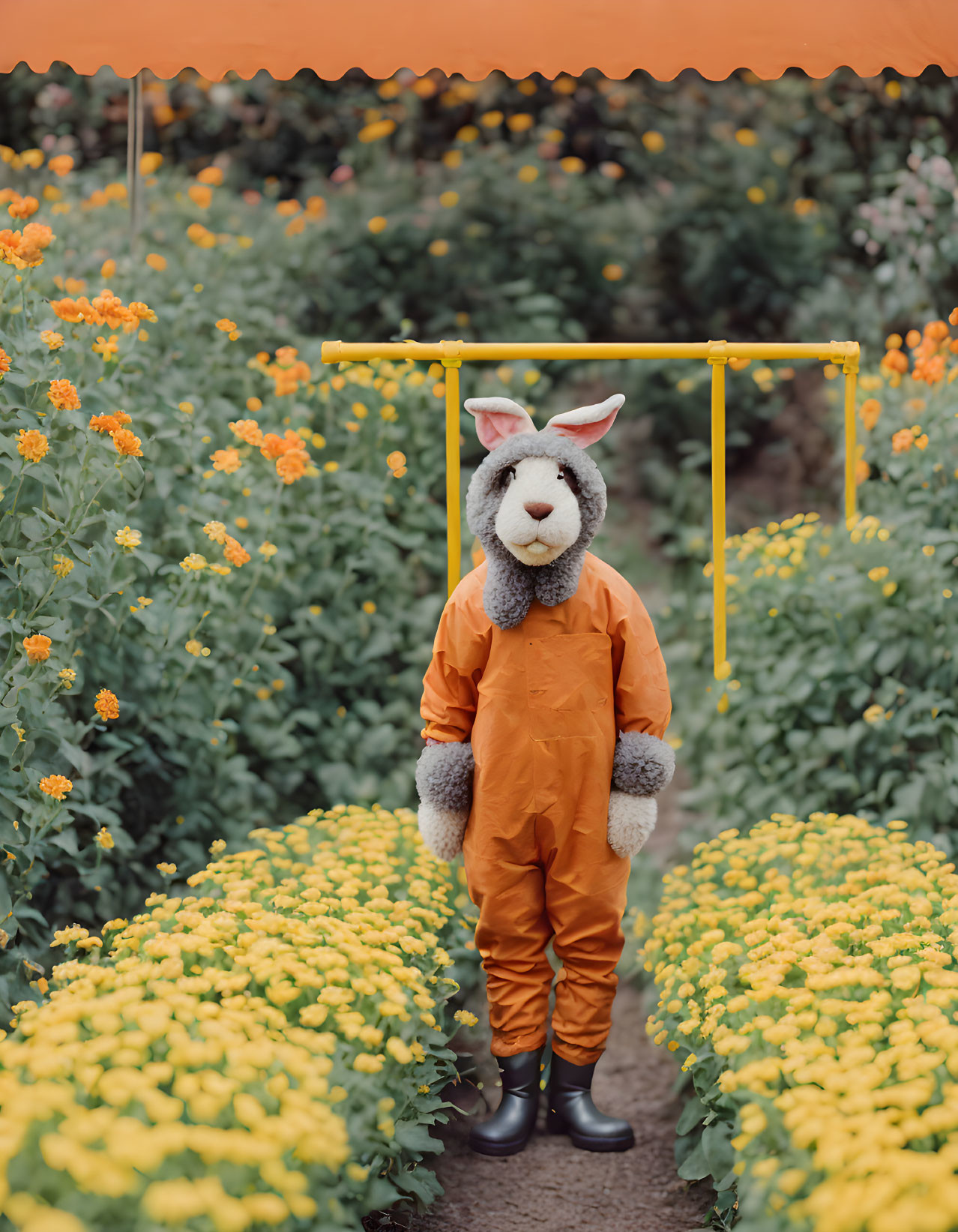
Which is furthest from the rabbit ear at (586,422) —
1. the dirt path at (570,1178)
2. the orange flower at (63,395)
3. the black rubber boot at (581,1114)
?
the dirt path at (570,1178)

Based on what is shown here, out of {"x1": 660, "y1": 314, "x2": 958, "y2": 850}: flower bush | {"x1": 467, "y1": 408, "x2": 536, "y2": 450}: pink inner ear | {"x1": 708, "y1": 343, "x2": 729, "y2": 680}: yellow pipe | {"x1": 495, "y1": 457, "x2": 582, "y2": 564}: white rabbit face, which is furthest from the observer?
{"x1": 660, "y1": 314, "x2": 958, "y2": 850}: flower bush

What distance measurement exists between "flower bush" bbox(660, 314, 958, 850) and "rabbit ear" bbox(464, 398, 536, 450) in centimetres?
125

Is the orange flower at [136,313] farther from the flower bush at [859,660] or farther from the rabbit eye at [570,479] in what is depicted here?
the flower bush at [859,660]

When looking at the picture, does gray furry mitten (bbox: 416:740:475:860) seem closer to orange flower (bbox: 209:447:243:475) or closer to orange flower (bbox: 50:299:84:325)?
orange flower (bbox: 209:447:243:475)

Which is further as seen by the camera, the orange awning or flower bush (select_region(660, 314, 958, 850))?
flower bush (select_region(660, 314, 958, 850))

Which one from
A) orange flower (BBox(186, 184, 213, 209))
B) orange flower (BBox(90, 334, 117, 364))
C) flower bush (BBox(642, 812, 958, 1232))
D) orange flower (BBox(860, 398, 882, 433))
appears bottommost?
flower bush (BBox(642, 812, 958, 1232))

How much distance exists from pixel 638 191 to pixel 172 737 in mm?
4678

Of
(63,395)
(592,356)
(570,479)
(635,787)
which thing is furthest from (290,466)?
(635,787)

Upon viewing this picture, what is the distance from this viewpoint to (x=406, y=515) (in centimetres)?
382

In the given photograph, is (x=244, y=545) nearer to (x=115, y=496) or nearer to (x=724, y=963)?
(x=115, y=496)

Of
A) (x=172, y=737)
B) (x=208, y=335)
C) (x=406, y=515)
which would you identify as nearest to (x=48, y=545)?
(x=172, y=737)

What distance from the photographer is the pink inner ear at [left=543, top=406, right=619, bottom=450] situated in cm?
234

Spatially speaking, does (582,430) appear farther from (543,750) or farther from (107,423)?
(107,423)

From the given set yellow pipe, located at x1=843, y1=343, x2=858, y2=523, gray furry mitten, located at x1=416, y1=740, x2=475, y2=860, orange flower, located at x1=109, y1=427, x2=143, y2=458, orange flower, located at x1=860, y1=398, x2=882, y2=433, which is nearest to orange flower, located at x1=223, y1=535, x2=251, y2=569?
orange flower, located at x1=109, y1=427, x2=143, y2=458
